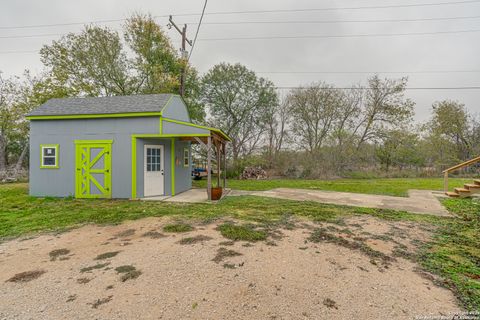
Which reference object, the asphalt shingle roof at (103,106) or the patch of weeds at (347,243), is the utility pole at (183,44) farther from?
the patch of weeds at (347,243)

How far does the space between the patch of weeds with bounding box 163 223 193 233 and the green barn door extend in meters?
4.59

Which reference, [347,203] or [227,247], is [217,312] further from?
[347,203]

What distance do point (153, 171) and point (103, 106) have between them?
3.34m

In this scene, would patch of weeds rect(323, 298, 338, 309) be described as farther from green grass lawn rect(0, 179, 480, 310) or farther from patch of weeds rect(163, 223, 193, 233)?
patch of weeds rect(163, 223, 193, 233)

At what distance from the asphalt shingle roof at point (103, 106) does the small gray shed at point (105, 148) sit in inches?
1.6

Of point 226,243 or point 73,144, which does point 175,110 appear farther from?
point 226,243

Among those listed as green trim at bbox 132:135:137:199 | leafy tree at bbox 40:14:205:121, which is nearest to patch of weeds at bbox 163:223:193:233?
green trim at bbox 132:135:137:199

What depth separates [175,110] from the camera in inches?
377

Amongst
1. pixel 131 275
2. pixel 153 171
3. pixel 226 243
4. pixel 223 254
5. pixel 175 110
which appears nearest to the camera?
pixel 131 275

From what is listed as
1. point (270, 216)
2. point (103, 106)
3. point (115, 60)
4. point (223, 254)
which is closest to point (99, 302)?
point (223, 254)

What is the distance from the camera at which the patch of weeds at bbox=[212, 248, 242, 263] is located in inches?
119

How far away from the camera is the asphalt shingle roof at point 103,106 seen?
801 centimetres

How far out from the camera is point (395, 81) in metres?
17.9

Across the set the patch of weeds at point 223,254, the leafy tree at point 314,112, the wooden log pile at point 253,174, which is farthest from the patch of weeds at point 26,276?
the leafy tree at point 314,112
